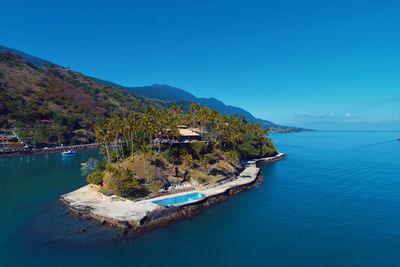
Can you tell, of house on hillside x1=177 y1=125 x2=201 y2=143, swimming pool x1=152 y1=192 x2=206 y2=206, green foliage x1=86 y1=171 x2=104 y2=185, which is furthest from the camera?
house on hillside x1=177 y1=125 x2=201 y2=143

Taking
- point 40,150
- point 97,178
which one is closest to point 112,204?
point 97,178

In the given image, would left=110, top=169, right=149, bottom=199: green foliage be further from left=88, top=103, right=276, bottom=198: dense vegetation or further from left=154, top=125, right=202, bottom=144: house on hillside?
left=154, top=125, right=202, bottom=144: house on hillside

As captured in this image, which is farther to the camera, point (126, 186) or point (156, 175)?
point (156, 175)

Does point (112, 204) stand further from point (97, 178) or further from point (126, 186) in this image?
point (97, 178)

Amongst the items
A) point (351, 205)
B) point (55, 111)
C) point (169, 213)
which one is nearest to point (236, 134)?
point (351, 205)

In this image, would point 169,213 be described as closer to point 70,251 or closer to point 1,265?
point 70,251

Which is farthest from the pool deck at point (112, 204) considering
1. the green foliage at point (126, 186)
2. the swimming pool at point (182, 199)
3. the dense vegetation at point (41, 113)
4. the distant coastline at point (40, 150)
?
the dense vegetation at point (41, 113)

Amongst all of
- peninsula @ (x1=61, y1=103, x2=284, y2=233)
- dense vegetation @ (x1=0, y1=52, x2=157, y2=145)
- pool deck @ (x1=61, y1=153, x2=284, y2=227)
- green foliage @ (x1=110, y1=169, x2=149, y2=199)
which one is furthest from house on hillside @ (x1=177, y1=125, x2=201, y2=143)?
dense vegetation @ (x1=0, y1=52, x2=157, y2=145)
